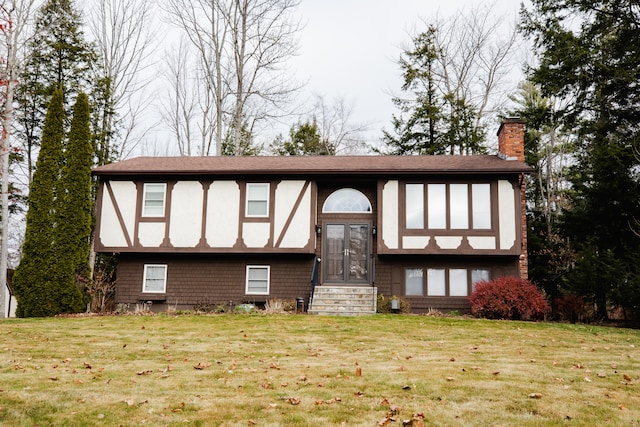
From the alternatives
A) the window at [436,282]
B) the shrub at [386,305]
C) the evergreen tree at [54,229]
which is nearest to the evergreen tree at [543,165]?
the window at [436,282]

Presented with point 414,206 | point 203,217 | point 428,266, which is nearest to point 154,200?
point 203,217

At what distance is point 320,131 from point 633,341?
27111 mm

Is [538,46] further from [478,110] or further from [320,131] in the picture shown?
[320,131]

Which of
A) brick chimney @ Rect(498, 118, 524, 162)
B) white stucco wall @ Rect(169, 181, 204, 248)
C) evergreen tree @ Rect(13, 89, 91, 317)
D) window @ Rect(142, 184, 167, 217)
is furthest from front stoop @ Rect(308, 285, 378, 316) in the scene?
evergreen tree @ Rect(13, 89, 91, 317)

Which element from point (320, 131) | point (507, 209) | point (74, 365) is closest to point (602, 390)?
point (74, 365)

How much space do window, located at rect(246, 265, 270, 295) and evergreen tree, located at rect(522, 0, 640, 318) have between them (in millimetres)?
9173

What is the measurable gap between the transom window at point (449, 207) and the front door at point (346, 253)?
1.67m

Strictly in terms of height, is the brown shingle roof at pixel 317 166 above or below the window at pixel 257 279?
above

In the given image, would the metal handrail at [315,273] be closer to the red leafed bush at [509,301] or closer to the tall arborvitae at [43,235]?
the red leafed bush at [509,301]

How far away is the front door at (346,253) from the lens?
1786 cm

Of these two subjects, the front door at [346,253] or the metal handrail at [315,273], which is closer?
the metal handrail at [315,273]

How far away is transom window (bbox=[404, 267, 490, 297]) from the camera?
1734 centimetres

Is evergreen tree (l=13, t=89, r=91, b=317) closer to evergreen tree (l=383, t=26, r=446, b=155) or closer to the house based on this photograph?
the house

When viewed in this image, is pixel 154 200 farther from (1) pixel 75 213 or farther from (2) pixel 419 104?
(2) pixel 419 104
